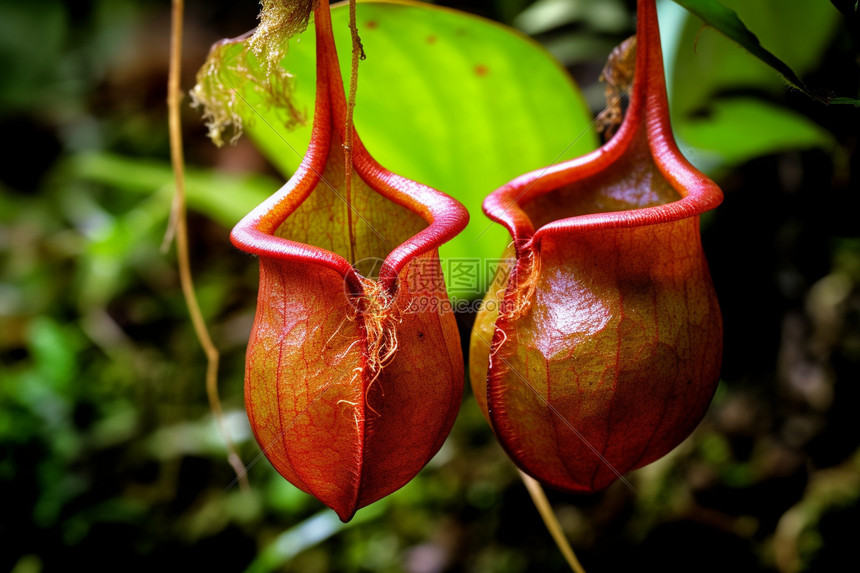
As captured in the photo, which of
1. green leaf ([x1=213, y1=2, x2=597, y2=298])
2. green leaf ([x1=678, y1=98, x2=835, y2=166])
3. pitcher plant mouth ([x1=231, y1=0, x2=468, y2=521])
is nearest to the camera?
pitcher plant mouth ([x1=231, y1=0, x2=468, y2=521])

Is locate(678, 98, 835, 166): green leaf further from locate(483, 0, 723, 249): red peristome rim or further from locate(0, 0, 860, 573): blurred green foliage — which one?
locate(483, 0, 723, 249): red peristome rim

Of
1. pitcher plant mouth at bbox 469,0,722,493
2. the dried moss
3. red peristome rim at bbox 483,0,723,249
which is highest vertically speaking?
the dried moss

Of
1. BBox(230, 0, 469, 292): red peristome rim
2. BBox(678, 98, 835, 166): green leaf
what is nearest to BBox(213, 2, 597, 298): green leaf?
BBox(230, 0, 469, 292): red peristome rim

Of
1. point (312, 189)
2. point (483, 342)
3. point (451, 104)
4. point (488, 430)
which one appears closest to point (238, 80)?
point (312, 189)

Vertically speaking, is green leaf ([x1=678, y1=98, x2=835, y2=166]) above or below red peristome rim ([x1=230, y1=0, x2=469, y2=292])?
below

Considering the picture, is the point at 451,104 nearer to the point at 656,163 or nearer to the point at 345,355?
the point at 656,163

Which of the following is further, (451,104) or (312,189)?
(451,104)

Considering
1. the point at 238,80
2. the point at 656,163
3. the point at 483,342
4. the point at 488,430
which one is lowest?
the point at 488,430
